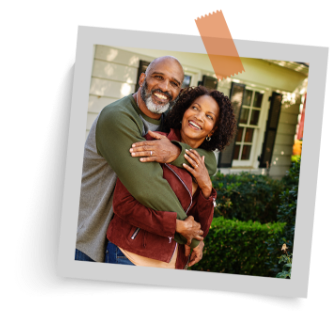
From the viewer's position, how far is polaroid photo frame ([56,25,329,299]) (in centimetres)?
221

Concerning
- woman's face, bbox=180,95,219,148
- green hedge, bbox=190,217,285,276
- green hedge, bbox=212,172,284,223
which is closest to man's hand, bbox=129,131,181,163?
woman's face, bbox=180,95,219,148

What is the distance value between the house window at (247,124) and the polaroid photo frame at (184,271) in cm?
226

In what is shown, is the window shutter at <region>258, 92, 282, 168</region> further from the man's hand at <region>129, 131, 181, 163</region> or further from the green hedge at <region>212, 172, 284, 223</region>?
the man's hand at <region>129, 131, 181, 163</region>

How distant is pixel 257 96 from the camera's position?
15.2 feet

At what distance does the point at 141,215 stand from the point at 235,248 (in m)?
2.08

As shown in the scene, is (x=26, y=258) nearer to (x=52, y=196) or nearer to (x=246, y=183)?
(x=52, y=196)

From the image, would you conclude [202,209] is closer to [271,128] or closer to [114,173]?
[114,173]

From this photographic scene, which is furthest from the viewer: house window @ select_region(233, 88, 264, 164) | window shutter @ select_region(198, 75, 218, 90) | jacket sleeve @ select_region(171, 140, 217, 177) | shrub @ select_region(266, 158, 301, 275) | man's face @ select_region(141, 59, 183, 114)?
house window @ select_region(233, 88, 264, 164)

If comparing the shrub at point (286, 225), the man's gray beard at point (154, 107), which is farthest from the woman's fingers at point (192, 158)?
the shrub at point (286, 225)

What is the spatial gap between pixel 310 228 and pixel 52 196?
196cm

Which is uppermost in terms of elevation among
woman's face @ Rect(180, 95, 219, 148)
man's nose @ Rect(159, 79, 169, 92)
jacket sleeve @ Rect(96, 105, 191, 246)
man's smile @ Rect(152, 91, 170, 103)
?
man's nose @ Rect(159, 79, 169, 92)

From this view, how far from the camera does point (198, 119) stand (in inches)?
89.6

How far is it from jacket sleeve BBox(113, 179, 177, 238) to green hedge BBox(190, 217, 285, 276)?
5.65 ft

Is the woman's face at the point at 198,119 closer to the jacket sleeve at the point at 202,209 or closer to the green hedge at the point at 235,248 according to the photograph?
the jacket sleeve at the point at 202,209
